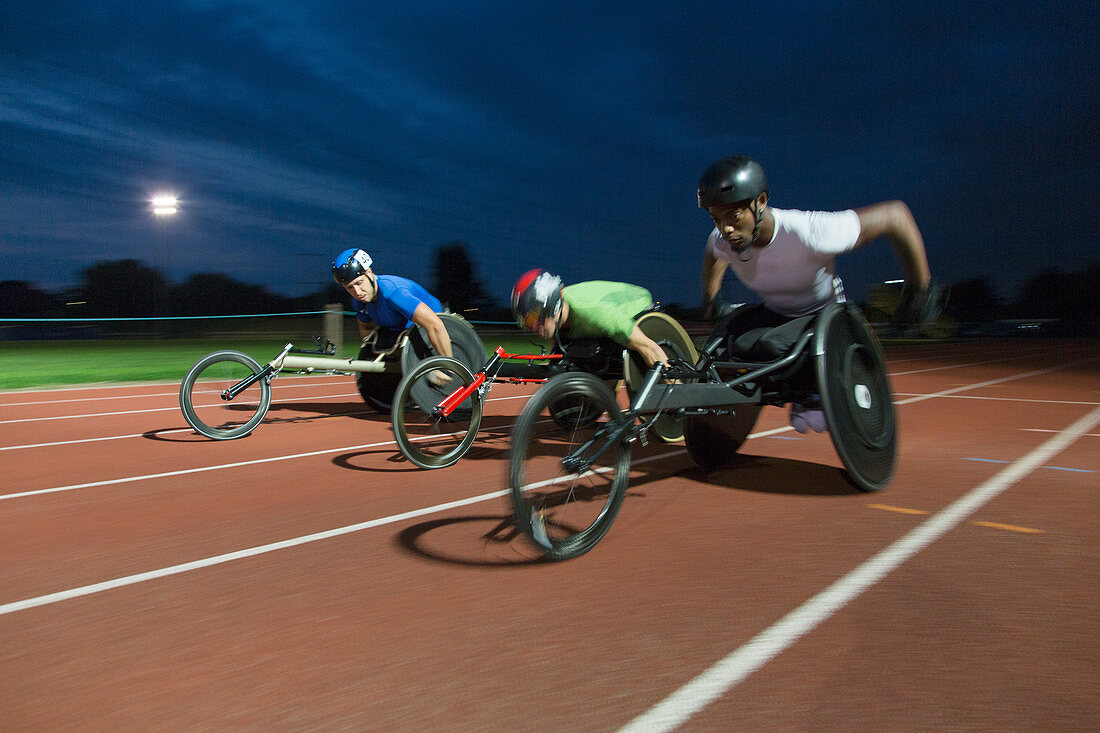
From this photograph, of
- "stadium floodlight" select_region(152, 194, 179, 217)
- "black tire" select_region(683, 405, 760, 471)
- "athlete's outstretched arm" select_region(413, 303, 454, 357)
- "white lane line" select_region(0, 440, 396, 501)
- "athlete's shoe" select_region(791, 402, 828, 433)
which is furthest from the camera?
"stadium floodlight" select_region(152, 194, 179, 217)

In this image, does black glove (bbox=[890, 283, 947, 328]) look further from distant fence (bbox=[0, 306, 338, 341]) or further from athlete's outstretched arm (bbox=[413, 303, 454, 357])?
distant fence (bbox=[0, 306, 338, 341])

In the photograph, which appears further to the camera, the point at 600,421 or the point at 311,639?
the point at 600,421

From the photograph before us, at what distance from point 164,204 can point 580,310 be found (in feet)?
141

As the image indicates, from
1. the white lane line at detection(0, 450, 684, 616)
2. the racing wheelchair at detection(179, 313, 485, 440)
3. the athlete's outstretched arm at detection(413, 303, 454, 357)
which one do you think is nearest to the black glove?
the white lane line at detection(0, 450, 684, 616)

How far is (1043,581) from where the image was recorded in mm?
3209

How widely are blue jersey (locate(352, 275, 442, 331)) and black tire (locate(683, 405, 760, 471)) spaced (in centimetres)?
307

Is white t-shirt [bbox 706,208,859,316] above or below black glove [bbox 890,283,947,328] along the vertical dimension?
above

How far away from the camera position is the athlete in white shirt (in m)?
4.34

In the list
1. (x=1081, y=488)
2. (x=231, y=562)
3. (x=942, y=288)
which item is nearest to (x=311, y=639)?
(x=231, y=562)

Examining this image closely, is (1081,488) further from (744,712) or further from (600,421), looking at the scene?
(744,712)

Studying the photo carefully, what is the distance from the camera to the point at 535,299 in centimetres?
448

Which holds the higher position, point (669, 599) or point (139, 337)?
point (139, 337)

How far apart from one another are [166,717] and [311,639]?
0.58m

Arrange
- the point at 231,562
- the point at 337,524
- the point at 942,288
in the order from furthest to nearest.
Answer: the point at 942,288, the point at 337,524, the point at 231,562
